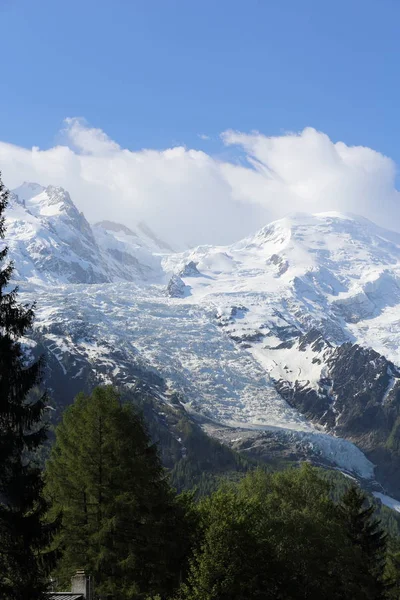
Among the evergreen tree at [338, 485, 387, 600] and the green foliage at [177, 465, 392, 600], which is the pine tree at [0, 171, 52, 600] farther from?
the evergreen tree at [338, 485, 387, 600]

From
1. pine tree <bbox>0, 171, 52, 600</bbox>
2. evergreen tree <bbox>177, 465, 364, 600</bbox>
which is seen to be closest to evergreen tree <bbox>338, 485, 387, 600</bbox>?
evergreen tree <bbox>177, 465, 364, 600</bbox>

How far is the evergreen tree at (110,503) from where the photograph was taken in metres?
46.4

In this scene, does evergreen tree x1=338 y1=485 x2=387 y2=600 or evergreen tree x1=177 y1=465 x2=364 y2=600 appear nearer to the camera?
evergreen tree x1=177 y1=465 x2=364 y2=600

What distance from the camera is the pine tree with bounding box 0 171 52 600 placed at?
29.8 m

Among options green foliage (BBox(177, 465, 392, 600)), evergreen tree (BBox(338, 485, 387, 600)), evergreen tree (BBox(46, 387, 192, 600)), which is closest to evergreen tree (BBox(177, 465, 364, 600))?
green foliage (BBox(177, 465, 392, 600))

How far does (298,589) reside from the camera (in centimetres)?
5634

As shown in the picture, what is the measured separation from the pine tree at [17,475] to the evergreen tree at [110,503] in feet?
48.4

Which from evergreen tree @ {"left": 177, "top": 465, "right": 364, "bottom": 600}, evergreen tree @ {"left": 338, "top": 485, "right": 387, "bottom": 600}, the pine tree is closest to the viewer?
the pine tree

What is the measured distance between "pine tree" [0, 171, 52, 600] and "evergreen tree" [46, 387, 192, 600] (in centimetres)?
1476

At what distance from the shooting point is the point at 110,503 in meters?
47.1

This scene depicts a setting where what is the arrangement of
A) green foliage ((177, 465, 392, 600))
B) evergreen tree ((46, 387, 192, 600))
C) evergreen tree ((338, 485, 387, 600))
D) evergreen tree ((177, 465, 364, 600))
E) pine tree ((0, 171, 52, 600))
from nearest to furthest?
1. pine tree ((0, 171, 52, 600))
2. evergreen tree ((46, 387, 192, 600))
3. evergreen tree ((177, 465, 364, 600))
4. green foliage ((177, 465, 392, 600))
5. evergreen tree ((338, 485, 387, 600))

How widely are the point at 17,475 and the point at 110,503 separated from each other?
17.5 meters

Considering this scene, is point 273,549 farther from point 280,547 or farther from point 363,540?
point 363,540

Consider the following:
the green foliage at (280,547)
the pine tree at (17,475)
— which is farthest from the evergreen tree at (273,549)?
the pine tree at (17,475)
